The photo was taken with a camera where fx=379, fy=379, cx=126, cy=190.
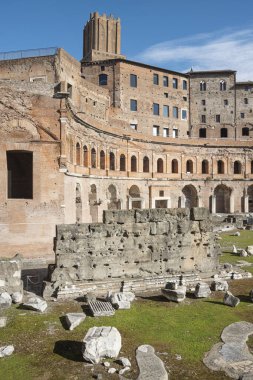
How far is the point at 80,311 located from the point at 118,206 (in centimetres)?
1918

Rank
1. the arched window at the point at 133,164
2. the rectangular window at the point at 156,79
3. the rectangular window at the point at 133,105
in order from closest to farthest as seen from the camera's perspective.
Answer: the arched window at the point at 133,164 → the rectangular window at the point at 133,105 → the rectangular window at the point at 156,79

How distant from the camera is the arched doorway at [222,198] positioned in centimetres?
3875

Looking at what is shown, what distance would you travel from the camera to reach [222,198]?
39.5 metres

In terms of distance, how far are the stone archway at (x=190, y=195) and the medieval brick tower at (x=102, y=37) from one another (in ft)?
60.7

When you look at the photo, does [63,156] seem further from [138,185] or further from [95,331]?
[138,185]

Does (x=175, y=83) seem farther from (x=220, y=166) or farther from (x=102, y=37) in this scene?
(x=220, y=166)

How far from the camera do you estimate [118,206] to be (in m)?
30.1

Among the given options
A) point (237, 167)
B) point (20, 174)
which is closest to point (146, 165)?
point (237, 167)

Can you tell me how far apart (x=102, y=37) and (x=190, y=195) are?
22217 mm

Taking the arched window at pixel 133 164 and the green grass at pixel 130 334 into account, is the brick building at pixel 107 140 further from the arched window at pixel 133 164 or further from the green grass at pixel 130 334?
the green grass at pixel 130 334

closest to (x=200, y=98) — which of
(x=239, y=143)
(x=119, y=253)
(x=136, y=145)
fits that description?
(x=239, y=143)

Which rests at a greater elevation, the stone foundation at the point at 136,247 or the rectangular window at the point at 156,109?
the rectangular window at the point at 156,109

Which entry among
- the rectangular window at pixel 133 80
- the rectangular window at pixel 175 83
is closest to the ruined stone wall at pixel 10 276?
the rectangular window at pixel 133 80

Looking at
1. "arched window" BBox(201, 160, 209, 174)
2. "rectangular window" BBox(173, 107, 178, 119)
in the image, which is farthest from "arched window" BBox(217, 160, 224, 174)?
"rectangular window" BBox(173, 107, 178, 119)
